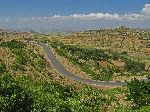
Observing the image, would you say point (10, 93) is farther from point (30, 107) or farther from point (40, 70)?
point (40, 70)

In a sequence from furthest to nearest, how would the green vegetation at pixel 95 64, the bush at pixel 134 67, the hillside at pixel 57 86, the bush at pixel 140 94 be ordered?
the bush at pixel 134 67, the green vegetation at pixel 95 64, the bush at pixel 140 94, the hillside at pixel 57 86

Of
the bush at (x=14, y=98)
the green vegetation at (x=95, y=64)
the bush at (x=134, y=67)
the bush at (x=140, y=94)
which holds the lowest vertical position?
the bush at (x=134, y=67)

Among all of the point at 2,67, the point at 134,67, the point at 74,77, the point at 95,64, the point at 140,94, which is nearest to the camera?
the point at 140,94

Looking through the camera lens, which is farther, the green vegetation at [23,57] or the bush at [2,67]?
the green vegetation at [23,57]

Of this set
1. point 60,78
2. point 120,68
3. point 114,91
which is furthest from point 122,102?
point 120,68

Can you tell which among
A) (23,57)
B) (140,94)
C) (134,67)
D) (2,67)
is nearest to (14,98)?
(140,94)

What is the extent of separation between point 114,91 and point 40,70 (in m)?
25.2

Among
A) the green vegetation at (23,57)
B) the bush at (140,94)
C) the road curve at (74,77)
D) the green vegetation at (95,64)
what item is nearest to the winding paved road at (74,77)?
the road curve at (74,77)

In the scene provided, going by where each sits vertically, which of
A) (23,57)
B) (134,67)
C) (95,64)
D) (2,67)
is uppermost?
(23,57)

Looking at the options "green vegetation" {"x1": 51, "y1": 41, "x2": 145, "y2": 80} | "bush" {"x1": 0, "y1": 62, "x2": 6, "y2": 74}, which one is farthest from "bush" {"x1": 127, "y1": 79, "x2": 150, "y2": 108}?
"green vegetation" {"x1": 51, "y1": 41, "x2": 145, "y2": 80}

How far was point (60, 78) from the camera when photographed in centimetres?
10969

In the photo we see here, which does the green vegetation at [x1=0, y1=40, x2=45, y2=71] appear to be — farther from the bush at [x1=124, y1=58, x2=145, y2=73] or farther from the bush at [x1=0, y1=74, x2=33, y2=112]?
the bush at [x1=0, y1=74, x2=33, y2=112]

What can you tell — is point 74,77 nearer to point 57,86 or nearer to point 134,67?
point 57,86

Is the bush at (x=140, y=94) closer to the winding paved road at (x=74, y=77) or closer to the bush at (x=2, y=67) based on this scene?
the winding paved road at (x=74, y=77)
